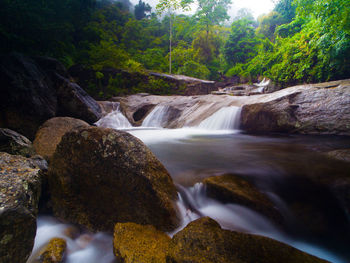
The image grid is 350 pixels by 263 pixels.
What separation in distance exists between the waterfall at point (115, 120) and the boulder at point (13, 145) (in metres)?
6.72

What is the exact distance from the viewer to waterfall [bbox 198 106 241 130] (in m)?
7.26

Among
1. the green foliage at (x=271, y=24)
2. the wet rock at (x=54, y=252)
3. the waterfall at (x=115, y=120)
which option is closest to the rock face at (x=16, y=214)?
the wet rock at (x=54, y=252)

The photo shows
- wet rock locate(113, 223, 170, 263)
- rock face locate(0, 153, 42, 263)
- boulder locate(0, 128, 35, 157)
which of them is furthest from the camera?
boulder locate(0, 128, 35, 157)

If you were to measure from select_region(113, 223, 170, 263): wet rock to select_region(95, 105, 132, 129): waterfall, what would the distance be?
847cm

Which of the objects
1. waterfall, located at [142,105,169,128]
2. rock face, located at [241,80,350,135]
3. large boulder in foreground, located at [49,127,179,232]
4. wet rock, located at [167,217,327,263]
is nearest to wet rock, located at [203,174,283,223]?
large boulder in foreground, located at [49,127,179,232]

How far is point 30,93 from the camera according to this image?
4.43m

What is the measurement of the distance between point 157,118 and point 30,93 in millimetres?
6280

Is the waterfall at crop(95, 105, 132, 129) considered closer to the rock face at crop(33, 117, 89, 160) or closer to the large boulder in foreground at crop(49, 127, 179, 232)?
the rock face at crop(33, 117, 89, 160)

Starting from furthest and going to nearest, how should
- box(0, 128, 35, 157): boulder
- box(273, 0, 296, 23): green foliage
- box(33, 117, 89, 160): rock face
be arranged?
box(273, 0, 296, 23): green foliage < box(33, 117, 89, 160): rock face < box(0, 128, 35, 157): boulder

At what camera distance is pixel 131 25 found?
26.5 metres

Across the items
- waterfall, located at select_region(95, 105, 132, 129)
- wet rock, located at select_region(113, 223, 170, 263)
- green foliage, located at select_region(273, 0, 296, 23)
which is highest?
green foliage, located at select_region(273, 0, 296, 23)

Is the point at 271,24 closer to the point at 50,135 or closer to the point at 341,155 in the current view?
the point at 341,155

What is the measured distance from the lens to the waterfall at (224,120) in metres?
7.26

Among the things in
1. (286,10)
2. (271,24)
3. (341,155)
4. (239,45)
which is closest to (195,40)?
(239,45)
